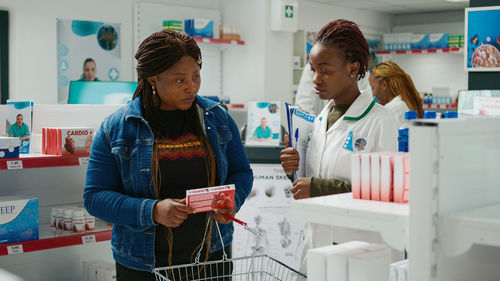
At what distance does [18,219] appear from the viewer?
3314mm

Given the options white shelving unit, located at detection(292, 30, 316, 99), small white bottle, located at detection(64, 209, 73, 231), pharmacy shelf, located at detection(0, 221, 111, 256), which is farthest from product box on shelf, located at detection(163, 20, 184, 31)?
small white bottle, located at detection(64, 209, 73, 231)

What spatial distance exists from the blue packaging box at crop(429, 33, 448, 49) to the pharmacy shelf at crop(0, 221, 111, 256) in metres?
8.57

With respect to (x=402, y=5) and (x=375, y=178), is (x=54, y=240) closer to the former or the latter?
(x=375, y=178)

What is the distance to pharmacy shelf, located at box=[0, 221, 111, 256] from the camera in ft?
10.7

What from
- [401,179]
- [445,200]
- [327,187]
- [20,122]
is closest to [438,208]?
[445,200]

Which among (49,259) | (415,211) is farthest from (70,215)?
(415,211)

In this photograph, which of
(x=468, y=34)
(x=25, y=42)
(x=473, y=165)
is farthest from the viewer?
(x=25, y=42)

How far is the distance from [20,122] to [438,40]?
347 inches

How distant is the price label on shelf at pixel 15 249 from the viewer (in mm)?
3246

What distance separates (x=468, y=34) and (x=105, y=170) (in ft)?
11.3

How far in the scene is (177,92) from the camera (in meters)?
2.21

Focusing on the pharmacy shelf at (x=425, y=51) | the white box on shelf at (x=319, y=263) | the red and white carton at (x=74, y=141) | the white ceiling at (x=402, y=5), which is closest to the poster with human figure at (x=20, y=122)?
the red and white carton at (x=74, y=141)

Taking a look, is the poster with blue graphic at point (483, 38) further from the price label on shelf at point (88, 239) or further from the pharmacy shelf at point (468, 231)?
the pharmacy shelf at point (468, 231)

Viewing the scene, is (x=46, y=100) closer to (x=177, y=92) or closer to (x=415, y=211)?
(x=177, y=92)
